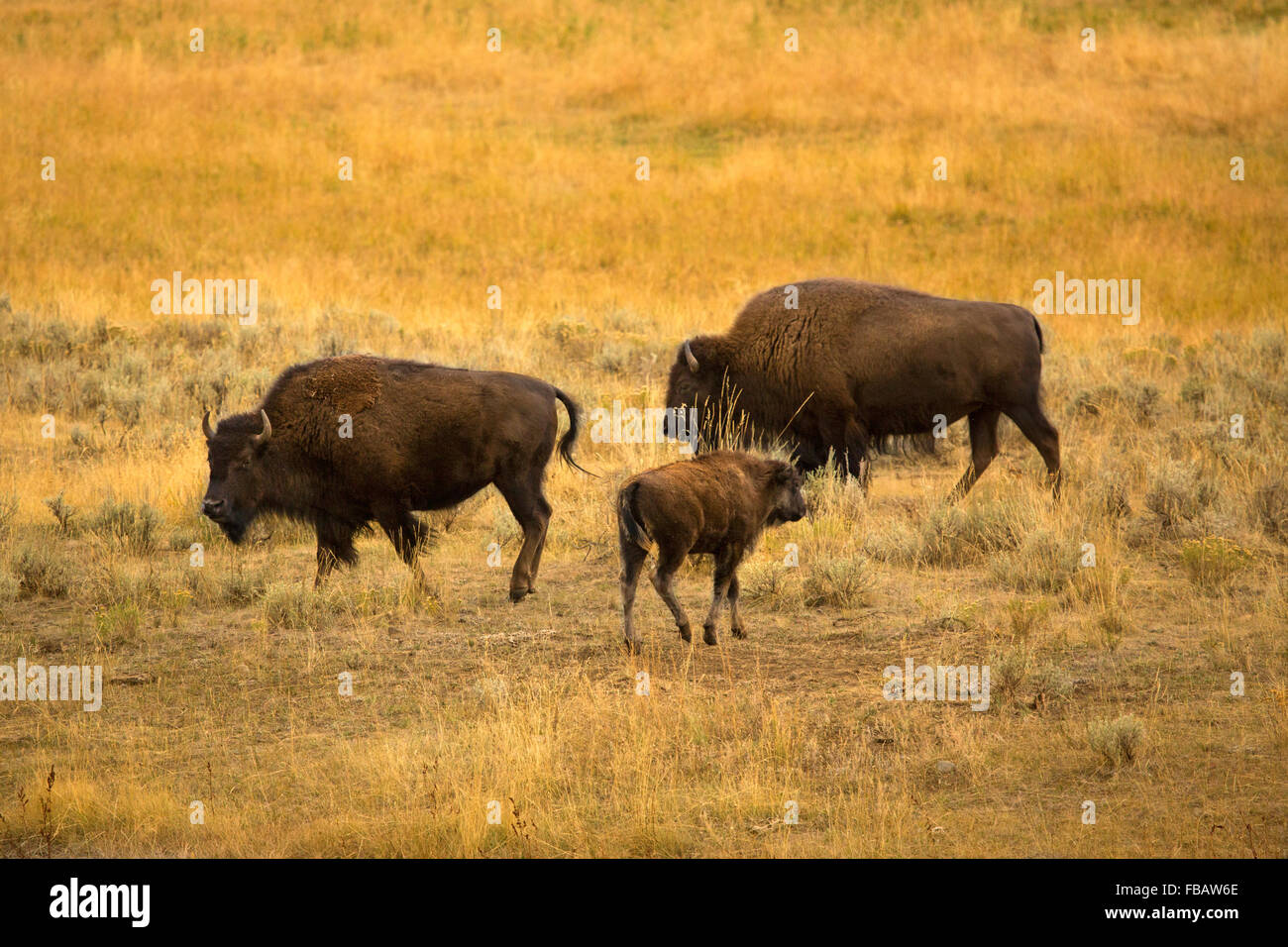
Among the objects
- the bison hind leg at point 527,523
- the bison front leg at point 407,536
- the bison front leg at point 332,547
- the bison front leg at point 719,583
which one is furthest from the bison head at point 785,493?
the bison front leg at point 332,547

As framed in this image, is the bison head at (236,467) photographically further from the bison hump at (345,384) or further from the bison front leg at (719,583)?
the bison front leg at (719,583)

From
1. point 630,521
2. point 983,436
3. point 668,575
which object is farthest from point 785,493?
point 983,436

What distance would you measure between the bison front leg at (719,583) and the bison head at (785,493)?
394mm

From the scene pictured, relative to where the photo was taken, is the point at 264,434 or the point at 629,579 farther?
the point at 264,434

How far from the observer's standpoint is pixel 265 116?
108ft

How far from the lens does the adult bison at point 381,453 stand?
8812 millimetres

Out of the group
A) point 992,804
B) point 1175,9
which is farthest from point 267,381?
point 1175,9

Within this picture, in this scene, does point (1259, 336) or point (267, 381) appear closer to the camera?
point (267, 381)

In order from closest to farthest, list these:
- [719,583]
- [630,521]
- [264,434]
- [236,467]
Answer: [630,521], [719,583], [264,434], [236,467]

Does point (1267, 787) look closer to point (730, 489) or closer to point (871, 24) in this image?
point (730, 489)

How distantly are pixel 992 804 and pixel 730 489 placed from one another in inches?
103

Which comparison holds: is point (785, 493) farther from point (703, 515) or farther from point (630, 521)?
point (630, 521)

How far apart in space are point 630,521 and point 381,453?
2.08 m

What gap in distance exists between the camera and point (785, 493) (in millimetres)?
8102
